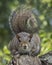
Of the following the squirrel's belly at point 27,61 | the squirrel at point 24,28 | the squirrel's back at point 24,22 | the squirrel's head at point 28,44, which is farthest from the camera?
the squirrel's back at point 24,22

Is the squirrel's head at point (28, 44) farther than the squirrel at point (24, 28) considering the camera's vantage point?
No

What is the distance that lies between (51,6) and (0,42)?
1.13 m

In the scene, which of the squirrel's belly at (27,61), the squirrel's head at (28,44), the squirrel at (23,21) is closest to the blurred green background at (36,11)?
the squirrel at (23,21)

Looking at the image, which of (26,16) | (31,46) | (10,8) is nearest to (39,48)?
(31,46)

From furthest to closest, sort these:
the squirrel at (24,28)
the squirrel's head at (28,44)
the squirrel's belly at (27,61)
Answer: the squirrel at (24,28), the squirrel's head at (28,44), the squirrel's belly at (27,61)

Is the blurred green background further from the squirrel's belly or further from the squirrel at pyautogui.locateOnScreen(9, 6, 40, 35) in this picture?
the squirrel's belly

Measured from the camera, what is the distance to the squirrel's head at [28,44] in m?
3.94

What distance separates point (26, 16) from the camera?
15.6 feet

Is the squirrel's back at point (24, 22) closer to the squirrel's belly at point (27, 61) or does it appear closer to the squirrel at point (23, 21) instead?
the squirrel at point (23, 21)

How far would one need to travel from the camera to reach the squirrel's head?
3936mm

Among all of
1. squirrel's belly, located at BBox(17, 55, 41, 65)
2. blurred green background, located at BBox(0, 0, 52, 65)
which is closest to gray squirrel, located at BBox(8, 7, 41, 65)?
squirrel's belly, located at BBox(17, 55, 41, 65)

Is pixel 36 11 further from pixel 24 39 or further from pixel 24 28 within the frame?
pixel 24 39

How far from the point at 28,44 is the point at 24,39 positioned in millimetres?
70

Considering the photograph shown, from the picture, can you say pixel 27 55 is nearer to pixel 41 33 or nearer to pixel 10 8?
pixel 41 33
